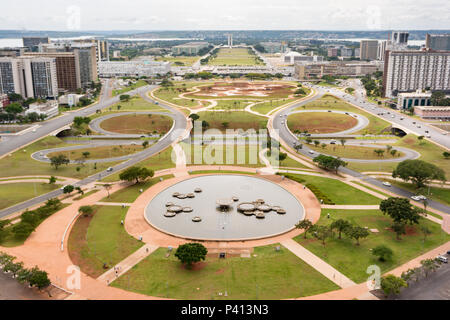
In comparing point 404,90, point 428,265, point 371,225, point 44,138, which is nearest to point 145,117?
point 44,138

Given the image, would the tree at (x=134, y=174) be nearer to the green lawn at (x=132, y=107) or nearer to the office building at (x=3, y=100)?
the green lawn at (x=132, y=107)

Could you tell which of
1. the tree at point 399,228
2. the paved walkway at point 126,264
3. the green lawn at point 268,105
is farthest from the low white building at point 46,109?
the tree at point 399,228

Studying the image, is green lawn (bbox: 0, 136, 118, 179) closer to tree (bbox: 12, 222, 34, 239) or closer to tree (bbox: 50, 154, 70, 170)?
tree (bbox: 50, 154, 70, 170)

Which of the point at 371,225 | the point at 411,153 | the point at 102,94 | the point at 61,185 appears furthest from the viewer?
the point at 102,94

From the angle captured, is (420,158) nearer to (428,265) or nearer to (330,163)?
(330,163)

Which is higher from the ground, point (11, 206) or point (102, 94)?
point (102, 94)

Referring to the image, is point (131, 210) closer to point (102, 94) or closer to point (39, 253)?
point (39, 253)

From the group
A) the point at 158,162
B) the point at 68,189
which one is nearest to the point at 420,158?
the point at 158,162
